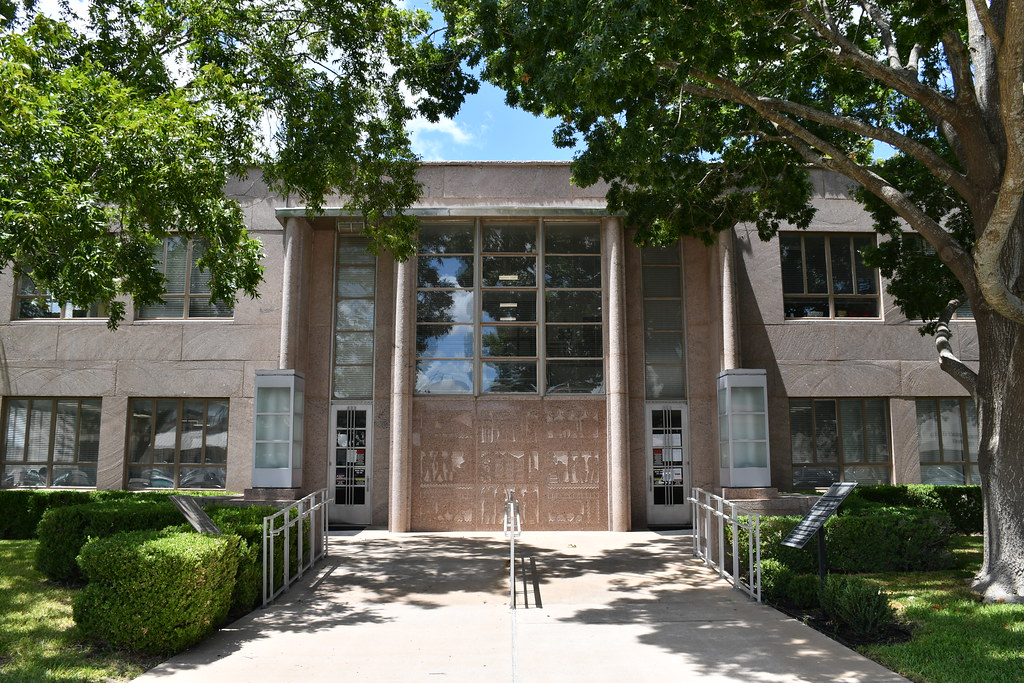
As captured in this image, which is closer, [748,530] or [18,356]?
[748,530]

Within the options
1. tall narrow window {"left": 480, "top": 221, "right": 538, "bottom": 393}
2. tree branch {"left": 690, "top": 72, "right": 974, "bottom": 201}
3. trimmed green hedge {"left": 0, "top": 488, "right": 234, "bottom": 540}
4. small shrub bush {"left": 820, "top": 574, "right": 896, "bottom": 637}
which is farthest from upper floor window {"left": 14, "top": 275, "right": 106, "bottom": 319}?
small shrub bush {"left": 820, "top": 574, "right": 896, "bottom": 637}

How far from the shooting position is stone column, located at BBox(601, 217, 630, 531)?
50.5ft

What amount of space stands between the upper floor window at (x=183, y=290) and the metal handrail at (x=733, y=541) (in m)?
10.4

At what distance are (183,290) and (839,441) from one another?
1406 cm

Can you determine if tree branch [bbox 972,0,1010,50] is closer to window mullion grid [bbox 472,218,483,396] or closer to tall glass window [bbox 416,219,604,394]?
tall glass window [bbox 416,219,604,394]

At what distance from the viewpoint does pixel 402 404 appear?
50.8 feet

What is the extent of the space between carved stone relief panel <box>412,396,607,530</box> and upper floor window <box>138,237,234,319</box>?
4.97 m

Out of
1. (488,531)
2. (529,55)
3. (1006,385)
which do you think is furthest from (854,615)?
(488,531)

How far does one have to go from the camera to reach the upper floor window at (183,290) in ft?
54.4

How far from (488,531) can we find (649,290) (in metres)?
6.03

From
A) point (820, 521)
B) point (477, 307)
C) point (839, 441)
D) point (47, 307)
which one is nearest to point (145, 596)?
point (820, 521)

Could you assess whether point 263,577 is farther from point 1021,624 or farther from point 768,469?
point 768,469

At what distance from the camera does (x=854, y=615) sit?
25.5 ft

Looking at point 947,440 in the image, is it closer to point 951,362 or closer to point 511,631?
point 951,362
